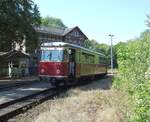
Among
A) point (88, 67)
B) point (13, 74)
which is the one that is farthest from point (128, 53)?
point (13, 74)

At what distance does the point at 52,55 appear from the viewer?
90.6 feet

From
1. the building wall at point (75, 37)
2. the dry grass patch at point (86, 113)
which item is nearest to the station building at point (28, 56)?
the building wall at point (75, 37)

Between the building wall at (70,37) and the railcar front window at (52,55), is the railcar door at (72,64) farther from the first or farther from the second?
the building wall at (70,37)

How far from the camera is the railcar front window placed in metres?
27.1

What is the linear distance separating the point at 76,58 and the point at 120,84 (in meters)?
15.2

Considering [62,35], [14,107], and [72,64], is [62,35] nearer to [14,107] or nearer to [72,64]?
[72,64]

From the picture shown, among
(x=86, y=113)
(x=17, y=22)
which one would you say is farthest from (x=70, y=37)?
(x=86, y=113)

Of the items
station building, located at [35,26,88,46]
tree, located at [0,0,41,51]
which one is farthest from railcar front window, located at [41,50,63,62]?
station building, located at [35,26,88,46]

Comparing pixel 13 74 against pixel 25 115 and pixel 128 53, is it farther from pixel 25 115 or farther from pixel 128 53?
pixel 128 53

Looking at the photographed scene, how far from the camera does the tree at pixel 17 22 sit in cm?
4012

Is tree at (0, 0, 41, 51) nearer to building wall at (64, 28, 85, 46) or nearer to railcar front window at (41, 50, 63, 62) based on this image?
railcar front window at (41, 50, 63, 62)

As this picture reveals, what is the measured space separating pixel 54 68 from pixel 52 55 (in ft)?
3.11

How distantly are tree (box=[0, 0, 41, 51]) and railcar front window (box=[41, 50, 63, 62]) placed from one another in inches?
510

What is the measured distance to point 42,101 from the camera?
2041 cm
